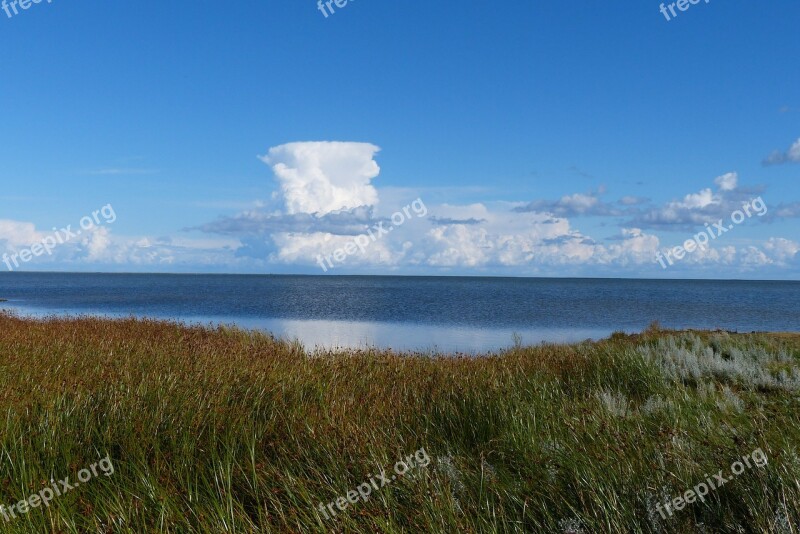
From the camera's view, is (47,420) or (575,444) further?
(47,420)

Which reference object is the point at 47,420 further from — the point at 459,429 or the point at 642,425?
the point at 642,425

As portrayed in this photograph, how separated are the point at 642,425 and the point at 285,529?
3.63 meters

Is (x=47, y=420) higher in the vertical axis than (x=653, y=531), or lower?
higher

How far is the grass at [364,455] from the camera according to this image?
4.01 metres

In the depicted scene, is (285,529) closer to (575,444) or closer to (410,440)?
(410,440)

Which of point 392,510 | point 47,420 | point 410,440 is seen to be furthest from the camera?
point 410,440

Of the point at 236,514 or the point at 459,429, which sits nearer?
the point at 236,514

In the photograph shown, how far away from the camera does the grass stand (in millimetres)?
4012

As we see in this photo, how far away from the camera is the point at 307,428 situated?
221 inches

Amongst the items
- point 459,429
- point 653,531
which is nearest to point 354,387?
point 459,429

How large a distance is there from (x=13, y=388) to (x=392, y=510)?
17.2 ft

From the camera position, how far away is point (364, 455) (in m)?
4.97

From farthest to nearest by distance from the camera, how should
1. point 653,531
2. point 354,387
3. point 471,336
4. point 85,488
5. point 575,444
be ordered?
point 471,336 < point 354,387 < point 575,444 < point 85,488 < point 653,531

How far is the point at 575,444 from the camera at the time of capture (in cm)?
506
